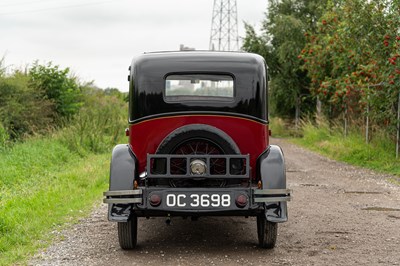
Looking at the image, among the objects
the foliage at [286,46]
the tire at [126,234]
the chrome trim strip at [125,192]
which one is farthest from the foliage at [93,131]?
the foliage at [286,46]

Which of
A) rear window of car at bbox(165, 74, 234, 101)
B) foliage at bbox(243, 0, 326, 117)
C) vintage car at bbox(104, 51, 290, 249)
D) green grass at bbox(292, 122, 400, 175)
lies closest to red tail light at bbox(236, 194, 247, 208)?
vintage car at bbox(104, 51, 290, 249)

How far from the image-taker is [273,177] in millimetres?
6555

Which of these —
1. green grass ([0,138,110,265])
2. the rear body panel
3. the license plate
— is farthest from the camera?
green grass ([0,138,110,265])

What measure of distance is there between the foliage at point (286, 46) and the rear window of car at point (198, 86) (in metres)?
23.6

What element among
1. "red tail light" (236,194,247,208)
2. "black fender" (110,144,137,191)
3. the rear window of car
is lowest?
"red tail light" (236,194,247,208)

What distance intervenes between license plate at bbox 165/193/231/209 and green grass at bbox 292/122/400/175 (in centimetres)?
879

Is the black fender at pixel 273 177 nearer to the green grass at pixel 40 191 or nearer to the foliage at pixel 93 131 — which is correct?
the green grass at pixel 40 191

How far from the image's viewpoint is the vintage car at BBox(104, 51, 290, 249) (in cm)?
637

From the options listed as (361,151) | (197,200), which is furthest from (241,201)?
(361,151)

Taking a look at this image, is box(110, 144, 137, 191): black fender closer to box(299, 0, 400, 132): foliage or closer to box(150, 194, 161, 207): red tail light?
box(150, 194, 161, 207): red tail light

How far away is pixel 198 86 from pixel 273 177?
1504mm

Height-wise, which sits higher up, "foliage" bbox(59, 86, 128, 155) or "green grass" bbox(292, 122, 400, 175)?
"foliage" bbox(59, 86, 128, 155)

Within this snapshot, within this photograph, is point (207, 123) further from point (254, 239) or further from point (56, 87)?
point (56, 87)

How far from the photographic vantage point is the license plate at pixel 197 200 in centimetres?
633
